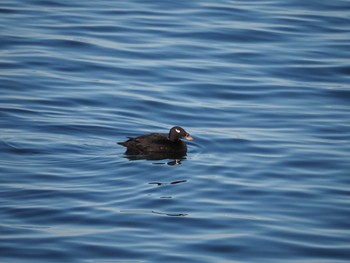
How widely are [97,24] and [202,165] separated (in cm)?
1033

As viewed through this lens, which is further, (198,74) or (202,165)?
(198,74)

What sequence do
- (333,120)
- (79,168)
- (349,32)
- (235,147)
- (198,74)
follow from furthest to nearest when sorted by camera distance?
(349,32) < (198,74) < (333,120) < (235,147) < (79,168)

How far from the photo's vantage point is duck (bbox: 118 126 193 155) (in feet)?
46.6

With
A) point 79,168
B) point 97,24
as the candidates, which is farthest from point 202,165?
point 97,24

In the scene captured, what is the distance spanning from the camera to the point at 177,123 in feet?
54.0

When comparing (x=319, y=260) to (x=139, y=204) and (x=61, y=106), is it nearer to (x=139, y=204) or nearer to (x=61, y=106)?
(x=139, y=204)

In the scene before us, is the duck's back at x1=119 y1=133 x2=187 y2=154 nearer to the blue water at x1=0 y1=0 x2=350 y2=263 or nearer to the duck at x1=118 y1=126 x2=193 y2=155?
the duck at x1=118 y1=126 x2=193 y2=155

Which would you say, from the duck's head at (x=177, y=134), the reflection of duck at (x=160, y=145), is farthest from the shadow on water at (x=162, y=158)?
the duck's head at (x=177, y=134)

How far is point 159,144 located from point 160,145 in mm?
39

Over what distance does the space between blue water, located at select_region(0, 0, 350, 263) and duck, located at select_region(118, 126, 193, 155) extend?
0.20m

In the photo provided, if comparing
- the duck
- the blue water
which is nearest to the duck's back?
the duck

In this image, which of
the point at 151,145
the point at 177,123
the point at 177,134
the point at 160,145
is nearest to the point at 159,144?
the point at 160,145

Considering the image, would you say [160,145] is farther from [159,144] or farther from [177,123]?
[177,123]

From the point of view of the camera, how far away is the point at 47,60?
20.0 metres
